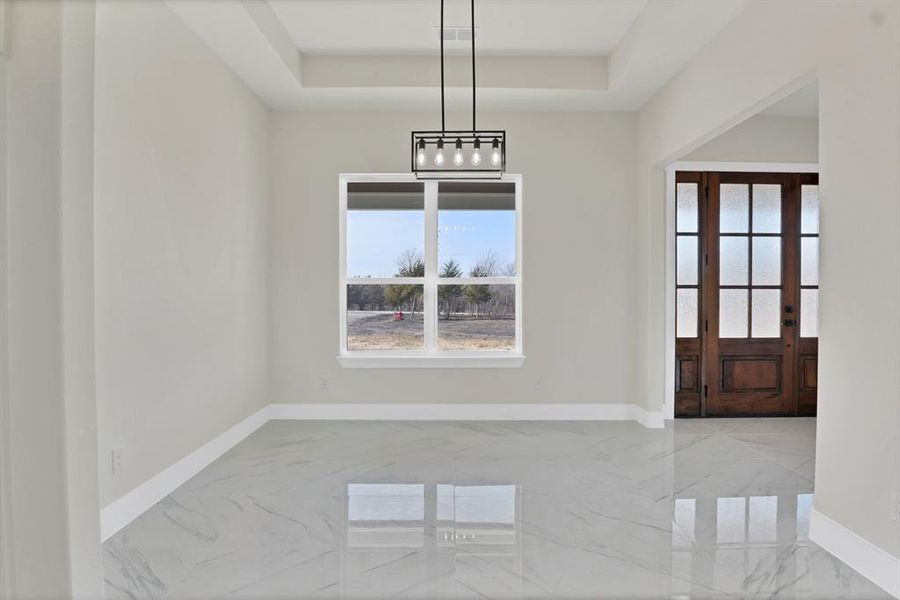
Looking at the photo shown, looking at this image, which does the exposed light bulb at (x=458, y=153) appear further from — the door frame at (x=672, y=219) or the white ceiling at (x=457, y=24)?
the door frame at (x=672, y=219)

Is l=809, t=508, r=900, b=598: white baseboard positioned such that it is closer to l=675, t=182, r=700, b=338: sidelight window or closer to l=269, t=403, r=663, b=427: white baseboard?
l=269, t=403, r=663, b=427: white baseboard

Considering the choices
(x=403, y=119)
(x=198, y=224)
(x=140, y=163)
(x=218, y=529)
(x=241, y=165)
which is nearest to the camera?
(x=218, y=529)

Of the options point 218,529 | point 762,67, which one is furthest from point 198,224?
point 762,67

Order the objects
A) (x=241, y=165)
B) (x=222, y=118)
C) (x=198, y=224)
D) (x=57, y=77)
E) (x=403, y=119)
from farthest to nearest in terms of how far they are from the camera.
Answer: (x=403, y=119) < (x=241, y=165) < (x=222, y=118) < (x=198, y=224) < (x=57, y=77)

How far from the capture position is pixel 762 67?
→ 10.1ft

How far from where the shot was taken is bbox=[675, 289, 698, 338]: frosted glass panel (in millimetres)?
5203

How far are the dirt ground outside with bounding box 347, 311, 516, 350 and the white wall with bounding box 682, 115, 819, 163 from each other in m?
2.39

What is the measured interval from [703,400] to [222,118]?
504 cm

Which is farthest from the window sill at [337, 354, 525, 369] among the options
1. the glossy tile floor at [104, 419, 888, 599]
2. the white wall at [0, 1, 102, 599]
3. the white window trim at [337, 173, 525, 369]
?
the white wall at [0, 1, 102, 599]

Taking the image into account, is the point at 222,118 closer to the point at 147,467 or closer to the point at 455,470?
the point at 147,467

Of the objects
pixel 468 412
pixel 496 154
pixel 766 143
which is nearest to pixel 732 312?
pixel 766 143

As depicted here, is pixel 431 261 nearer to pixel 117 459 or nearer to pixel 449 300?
pixel 449 300

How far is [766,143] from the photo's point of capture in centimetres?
493

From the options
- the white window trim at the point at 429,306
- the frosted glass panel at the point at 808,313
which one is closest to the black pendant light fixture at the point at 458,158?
the white window trim at the point at 429,306
